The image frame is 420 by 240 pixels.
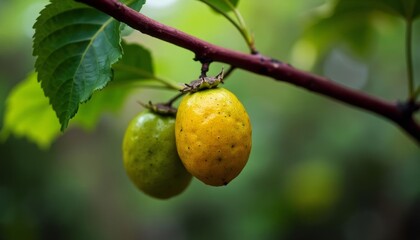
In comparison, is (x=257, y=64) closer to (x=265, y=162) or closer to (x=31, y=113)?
(x=31, y=113)

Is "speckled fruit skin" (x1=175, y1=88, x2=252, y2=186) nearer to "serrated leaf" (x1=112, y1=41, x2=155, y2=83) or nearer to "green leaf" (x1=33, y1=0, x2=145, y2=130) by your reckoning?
"green leaf" (x1=33, y1=0, x2=145, y2=130)

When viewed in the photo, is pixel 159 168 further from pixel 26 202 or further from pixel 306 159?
pixel 26 202

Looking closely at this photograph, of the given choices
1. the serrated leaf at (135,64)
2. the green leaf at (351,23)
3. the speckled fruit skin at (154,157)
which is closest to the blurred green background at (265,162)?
the green leaf at (351,23)

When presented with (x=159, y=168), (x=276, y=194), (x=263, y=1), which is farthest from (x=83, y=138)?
(x=159, y=168)

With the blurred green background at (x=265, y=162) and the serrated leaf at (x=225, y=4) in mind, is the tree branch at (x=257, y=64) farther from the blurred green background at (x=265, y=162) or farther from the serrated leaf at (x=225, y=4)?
the blurred green background at (x=265, y=162)

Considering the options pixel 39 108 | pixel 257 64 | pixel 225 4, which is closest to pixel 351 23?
pixel 225 4

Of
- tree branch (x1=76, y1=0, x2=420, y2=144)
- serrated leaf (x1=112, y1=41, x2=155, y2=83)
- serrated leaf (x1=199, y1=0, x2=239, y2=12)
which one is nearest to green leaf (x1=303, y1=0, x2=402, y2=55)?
tree branch (x1=76, y1=0, x2=420, y2=144)

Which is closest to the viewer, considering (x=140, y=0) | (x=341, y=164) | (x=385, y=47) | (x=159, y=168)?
(x=140, y=0)

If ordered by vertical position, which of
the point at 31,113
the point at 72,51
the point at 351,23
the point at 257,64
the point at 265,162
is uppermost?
the point at 72,51
